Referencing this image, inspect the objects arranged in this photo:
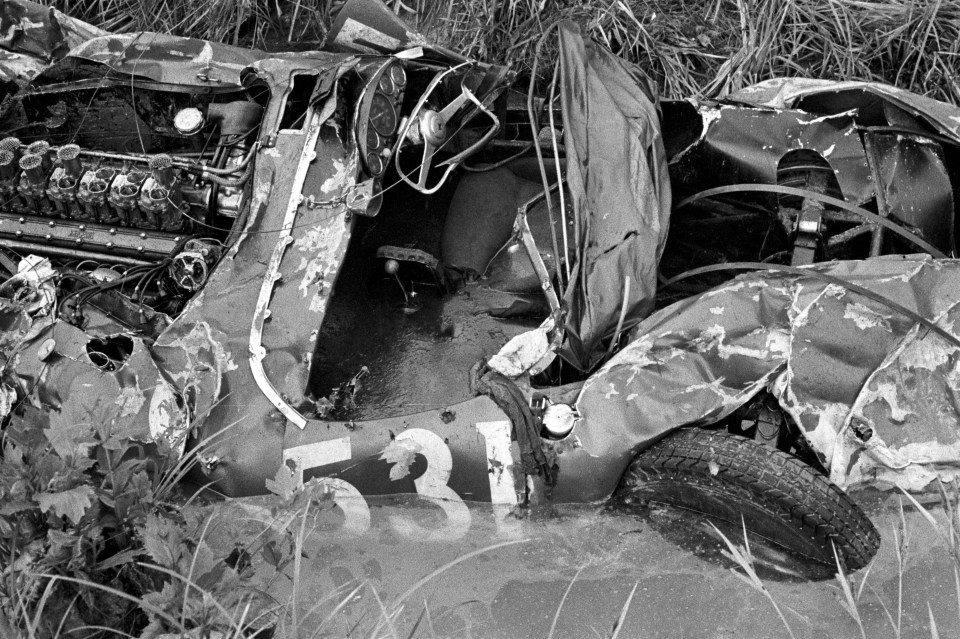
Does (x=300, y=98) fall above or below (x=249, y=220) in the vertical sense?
above

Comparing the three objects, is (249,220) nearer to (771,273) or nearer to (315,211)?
(315,211)

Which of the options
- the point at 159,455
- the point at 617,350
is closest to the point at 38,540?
the point at 159,455

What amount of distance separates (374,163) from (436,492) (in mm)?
1237

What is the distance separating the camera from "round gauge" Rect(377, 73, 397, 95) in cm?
354

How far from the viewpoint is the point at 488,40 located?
16.2 ft

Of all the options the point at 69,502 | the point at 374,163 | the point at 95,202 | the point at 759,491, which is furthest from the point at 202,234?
the point at 759,491

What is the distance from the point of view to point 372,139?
11.4 feet

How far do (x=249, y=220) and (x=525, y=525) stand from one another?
1488mm

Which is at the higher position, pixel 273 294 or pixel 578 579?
pixel 273 294

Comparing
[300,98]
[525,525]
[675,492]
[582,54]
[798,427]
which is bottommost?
[525,525]

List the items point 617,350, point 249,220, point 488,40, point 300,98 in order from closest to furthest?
point 617,350
point 249,220
point 300,98
point 488,40

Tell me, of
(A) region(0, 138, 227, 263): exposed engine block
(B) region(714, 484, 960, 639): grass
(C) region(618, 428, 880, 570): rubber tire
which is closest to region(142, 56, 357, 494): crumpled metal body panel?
(A) region(0, 138, 227, 263): exposed engine block

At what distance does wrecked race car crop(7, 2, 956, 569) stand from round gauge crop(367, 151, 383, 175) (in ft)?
0.04

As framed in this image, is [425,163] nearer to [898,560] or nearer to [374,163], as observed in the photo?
[374,163]
